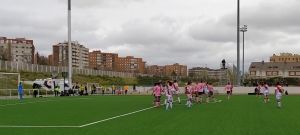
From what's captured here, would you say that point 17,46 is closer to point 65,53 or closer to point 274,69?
point 65,53

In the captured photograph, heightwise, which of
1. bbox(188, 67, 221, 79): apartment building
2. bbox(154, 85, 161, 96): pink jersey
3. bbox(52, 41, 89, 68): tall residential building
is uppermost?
bbox(52, 41, 89, 68): tall residential building

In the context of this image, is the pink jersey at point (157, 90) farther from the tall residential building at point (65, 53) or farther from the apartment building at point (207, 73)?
the tall residential building at point (65, 53)

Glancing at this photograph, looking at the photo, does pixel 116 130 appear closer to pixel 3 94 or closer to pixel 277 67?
pixel 3 94

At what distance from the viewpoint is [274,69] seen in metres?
121

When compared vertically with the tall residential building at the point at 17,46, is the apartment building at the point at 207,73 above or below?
below

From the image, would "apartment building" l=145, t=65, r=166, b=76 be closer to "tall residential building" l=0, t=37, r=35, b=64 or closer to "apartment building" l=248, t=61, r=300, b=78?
"apartment building" l=248, t=61, r=300, b=78

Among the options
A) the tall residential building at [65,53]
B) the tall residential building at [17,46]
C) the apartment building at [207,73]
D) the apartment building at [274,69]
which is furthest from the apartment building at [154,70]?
the tall residential building at [17,46]

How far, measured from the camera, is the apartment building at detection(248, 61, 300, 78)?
385 ft

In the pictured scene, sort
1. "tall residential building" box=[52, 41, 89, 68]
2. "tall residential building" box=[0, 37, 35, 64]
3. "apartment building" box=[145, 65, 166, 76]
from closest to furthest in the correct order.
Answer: "apartment building" box=[145, 65, 166, 76] < "tall residential building" box=[0, 37, 35, 64] < "tall residential building" box=[52, 41, 89, 68]

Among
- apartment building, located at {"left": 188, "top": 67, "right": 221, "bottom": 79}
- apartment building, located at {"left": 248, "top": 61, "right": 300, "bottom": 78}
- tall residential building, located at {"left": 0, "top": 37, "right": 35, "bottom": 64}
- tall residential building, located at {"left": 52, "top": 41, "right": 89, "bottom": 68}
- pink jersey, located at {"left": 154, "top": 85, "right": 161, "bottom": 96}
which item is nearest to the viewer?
pink jersey, located at {"left": 154, "top": 85, "right": 161, "bottom": 96}

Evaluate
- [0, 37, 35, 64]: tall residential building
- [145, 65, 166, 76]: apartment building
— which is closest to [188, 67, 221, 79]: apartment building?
[145, 65, 166, 76]: apartment building

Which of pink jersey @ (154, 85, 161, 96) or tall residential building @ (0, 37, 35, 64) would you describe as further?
tall residential building @ (0, 37, 35, 64)

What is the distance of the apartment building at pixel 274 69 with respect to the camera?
118 metres

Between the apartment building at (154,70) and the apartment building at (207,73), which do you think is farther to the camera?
the apartment building at (154,70)
